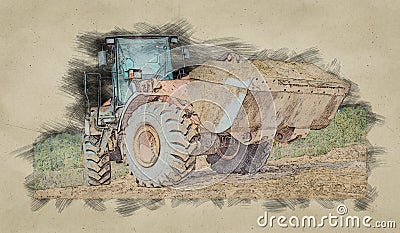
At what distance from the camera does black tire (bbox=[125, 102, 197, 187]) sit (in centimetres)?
754

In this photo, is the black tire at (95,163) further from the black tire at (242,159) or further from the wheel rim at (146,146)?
the black tire at (242,159)

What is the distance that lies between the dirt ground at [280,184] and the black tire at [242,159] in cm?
7

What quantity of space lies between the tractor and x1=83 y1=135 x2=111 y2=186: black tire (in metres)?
0.01

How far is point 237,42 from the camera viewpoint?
886cm

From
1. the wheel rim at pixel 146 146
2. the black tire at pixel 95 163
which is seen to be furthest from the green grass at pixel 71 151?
the wheel rim at pixel 146 146

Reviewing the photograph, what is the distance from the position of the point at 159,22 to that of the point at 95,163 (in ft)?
5.51

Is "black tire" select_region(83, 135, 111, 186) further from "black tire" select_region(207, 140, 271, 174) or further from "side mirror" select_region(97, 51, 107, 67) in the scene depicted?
"black tire" select_region(207, 140, 271, 174)

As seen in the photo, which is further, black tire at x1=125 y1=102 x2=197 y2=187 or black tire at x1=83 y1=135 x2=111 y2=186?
black tire at x1=83 y1=135 x2=111 y2=186

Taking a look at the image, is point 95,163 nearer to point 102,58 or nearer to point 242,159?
point 102,58

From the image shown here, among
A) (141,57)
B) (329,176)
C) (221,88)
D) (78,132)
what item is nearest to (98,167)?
(78,132)

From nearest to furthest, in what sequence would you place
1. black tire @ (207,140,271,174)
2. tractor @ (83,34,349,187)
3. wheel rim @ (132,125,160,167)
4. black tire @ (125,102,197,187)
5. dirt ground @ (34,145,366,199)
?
black tire @ (125,102,197,187) < tractor @ (83,34,349,187) < wheel rim @ (132,125,160,167) < black tire @ (207,140,271,174) < dirt ground @ (34,145,366,199)

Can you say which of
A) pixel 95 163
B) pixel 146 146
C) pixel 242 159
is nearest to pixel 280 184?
pixel 242 159

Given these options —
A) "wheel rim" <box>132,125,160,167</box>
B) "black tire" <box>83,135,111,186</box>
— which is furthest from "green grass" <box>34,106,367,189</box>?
"wheel rim" <box>132,125,160,167</box>

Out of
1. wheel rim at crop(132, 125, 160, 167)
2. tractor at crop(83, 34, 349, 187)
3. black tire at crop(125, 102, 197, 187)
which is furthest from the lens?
wheel rim at crop(132, 125, 160, 167)
